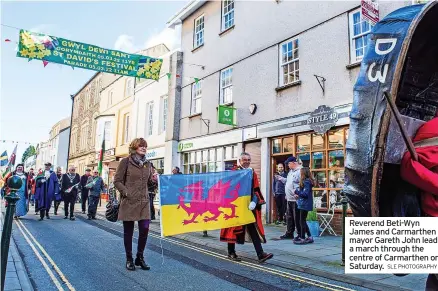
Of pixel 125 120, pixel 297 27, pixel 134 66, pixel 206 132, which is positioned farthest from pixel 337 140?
pixel 125 120

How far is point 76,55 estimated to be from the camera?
1370cm

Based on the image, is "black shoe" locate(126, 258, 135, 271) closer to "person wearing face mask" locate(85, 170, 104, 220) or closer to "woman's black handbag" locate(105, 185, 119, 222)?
"woman's black handbag" locate(105, 185, 119, 222)

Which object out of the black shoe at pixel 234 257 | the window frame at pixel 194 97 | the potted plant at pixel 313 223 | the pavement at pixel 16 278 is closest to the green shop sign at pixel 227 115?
the window frame at pixel 194 97

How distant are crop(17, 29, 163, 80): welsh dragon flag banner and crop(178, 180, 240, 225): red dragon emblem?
30.6 ft

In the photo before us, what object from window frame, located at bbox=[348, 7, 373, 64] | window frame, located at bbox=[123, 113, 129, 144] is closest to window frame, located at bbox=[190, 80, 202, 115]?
window frame, located at bbox=[348, 7, 373, 64]

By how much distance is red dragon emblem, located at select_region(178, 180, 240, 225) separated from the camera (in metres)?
6.50

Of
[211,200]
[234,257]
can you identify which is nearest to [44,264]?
[211,200]

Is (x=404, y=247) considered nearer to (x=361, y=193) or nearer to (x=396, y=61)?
(x=361, y=193)

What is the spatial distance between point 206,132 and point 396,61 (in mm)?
15122

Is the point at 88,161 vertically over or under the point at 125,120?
under

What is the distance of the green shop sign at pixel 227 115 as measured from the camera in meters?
14.3

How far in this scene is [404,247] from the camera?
197 centimetres

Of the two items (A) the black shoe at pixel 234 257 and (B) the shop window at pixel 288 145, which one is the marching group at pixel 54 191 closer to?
(B) the shop window at pixel 288 145

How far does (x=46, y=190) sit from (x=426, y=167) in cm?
1357
